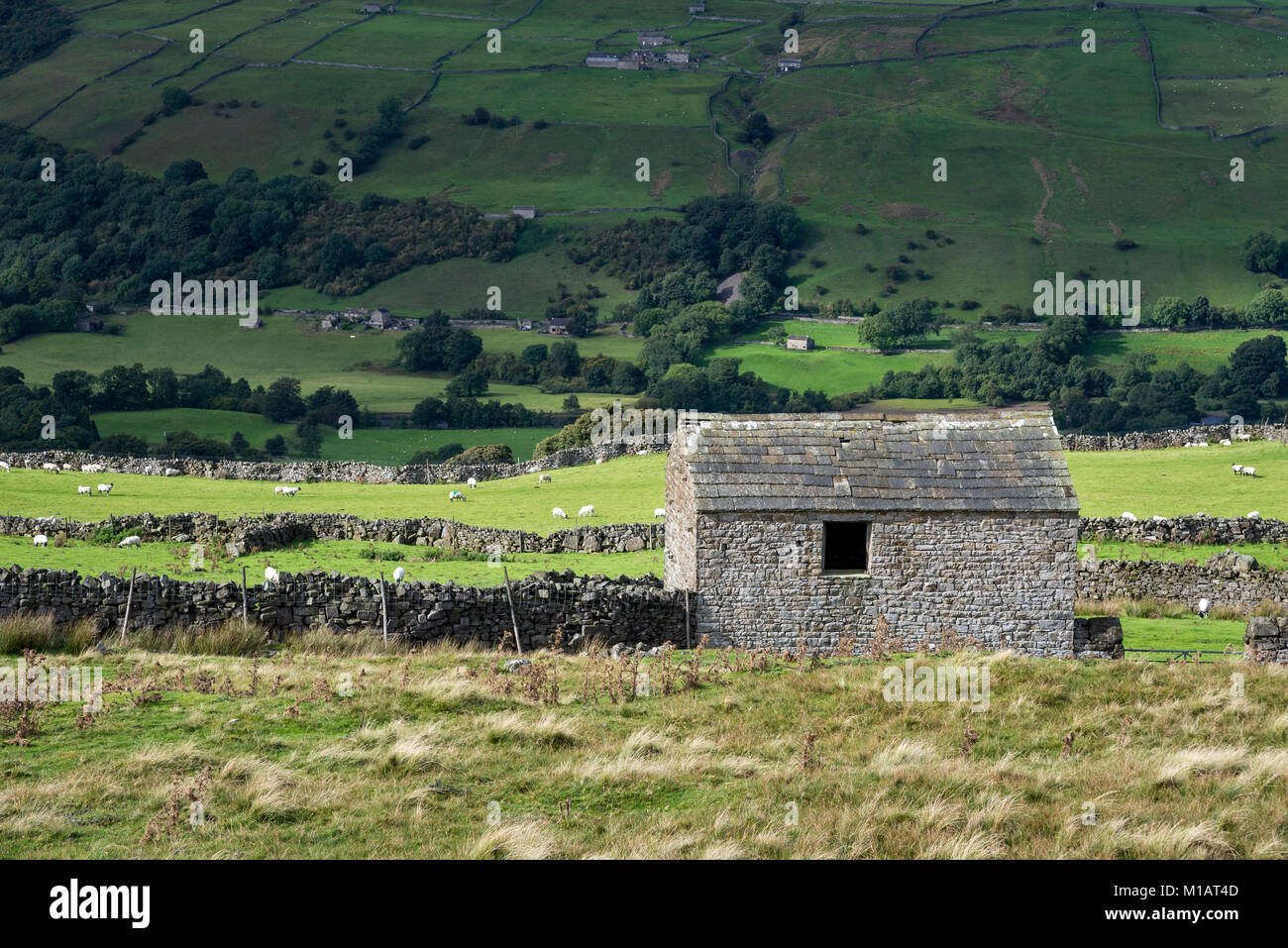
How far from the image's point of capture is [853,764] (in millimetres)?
14406

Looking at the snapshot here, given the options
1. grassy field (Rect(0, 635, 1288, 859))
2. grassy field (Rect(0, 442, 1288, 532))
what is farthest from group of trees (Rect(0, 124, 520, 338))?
grassy field (Rect(0, 635, 1288, 859))

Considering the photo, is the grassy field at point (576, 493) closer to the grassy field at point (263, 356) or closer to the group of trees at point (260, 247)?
the grassy field at point (263, 356)

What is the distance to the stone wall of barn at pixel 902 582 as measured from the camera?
23.6 metres

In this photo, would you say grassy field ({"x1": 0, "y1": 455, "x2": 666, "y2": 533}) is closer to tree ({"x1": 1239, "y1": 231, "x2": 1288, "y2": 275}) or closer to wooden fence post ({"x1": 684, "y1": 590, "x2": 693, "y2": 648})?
wooden fence post ({"x1": 684, "y1": 590, "x2": 693, "y2": 648})

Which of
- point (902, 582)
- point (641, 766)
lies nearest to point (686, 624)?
point (902, 582)

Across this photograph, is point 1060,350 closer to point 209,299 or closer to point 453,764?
point 209,299

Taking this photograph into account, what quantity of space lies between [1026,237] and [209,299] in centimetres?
10533

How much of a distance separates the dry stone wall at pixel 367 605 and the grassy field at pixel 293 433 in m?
70.5

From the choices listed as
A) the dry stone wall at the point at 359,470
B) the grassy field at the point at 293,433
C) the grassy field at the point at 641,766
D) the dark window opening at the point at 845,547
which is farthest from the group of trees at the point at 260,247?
the grassy field at the point at 641,766

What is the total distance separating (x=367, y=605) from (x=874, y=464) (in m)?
9.42

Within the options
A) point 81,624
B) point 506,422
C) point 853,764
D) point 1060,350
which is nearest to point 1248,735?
point 853,764

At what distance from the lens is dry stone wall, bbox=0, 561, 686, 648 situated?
832 inches

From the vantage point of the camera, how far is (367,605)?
859 inches

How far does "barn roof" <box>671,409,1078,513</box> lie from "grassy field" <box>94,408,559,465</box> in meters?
69.0
